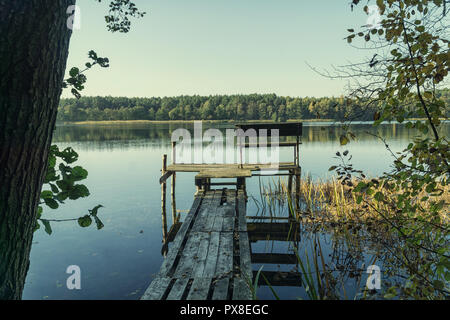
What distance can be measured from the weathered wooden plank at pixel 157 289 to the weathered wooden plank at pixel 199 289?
348mm

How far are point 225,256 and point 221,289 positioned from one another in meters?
1.13

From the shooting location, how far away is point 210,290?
3.93 meters

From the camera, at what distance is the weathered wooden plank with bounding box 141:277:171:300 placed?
3736 millimetres

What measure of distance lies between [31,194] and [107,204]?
45.2 feet

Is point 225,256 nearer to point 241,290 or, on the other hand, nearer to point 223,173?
point 241,290

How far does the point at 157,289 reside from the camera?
13.0 ft

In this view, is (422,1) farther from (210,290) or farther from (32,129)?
(210,290)

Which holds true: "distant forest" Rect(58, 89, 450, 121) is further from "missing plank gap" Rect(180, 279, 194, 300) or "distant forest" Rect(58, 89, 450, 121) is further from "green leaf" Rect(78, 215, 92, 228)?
"green leaf" Rect(78, 215, 92, 228)

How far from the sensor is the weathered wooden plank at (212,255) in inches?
177

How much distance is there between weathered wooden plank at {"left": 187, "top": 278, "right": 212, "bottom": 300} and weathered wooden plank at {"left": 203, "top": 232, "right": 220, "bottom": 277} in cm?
20

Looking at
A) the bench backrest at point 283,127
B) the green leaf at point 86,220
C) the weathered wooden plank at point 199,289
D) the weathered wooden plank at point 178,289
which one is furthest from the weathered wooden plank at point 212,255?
the bench backrest at point 283,127

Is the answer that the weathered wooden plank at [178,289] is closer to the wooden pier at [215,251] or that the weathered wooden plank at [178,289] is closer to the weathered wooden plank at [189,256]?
the wooden pier at [215,251]

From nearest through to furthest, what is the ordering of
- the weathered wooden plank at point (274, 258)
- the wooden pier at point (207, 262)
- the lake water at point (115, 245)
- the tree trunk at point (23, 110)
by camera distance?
the tree trunk at point (23, 110) < the wooden pier at point (207, 262) < the lake water at point (115, 245) < the weathered wooden plank at point (274, 258)

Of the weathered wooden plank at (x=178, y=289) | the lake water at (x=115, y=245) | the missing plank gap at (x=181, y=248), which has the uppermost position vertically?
the weathered wooden plank at (x=178, y=289)
